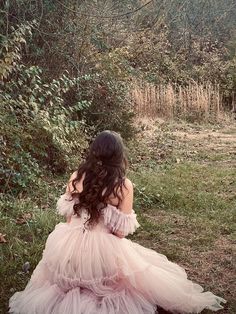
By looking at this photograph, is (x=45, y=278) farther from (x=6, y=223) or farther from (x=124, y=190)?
(x=6, y=223)

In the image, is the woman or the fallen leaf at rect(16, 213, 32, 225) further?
the fallen leaf at rect(16, 213, 32, 225)

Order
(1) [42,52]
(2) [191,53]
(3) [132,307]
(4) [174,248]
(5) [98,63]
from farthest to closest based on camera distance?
(2) [191,53] < (5) [98,63] < (1) [42,52] < (4) [174,248] < (3) [132,307]

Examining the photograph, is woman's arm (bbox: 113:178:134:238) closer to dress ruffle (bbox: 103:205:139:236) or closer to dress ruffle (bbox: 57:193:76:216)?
dress ruffle (bbox: 103:205:139:236)

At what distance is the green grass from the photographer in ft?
14.1

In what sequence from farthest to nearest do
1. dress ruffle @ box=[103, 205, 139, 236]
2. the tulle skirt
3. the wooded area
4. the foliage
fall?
the wooded area → the foliage → dress ruffle @ box=[103, 205, 139, 236] → the tulle skirt

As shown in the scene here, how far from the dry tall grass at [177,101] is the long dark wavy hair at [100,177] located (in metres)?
8.78

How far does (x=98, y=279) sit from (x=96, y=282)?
0.02 meters

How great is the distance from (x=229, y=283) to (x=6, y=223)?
2.32 metres

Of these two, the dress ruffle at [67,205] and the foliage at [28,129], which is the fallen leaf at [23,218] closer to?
the foliage at [28,129]

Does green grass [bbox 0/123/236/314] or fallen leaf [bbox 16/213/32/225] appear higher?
fallen leaf [bbox 16/213/32/225]

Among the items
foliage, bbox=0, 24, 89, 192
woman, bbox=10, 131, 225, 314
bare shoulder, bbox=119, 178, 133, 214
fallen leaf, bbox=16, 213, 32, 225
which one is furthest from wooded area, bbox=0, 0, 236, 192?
bare shoulder, bbox=119, 178, 133, 214

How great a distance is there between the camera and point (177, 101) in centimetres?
1359

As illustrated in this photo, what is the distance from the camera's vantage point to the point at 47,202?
232 inches

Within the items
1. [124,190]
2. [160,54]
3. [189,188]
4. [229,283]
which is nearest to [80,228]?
[124,190]
